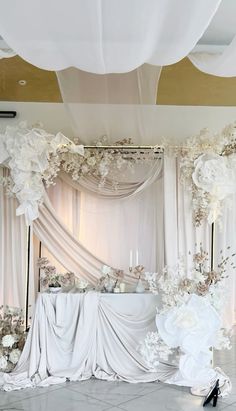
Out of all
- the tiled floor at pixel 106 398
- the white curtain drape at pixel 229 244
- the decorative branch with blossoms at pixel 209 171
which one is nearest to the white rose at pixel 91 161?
the decorative branch with blossoms at pixel 209 171

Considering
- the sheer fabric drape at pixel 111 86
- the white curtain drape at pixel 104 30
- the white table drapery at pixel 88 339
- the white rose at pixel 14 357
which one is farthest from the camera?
the white rose at pixel 14 357

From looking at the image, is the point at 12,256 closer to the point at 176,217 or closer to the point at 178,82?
the point at 176,217

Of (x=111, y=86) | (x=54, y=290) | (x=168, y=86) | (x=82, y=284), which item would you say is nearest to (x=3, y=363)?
(x=54, y=290)

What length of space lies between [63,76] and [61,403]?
8.06 feet

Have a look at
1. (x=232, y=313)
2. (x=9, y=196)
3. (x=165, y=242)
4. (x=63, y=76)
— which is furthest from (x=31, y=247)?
(x=232, y=313)

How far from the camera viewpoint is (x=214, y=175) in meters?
4.27

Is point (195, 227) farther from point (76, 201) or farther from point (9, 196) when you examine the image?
point (9, 196)

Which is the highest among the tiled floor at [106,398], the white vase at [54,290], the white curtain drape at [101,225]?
the white curtain drape at [101,225]

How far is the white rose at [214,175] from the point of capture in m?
4.27

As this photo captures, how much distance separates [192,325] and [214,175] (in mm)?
1527

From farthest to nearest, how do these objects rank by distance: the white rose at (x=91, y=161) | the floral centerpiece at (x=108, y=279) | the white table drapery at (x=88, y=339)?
the white rose at (x=91, y=161), the floral centerpiece at (x=108, y=279), the white table drapery at (x=88, y=339)

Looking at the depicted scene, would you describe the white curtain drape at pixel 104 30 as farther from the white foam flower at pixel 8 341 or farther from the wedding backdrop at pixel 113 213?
the white foam flower at pixel 8 341

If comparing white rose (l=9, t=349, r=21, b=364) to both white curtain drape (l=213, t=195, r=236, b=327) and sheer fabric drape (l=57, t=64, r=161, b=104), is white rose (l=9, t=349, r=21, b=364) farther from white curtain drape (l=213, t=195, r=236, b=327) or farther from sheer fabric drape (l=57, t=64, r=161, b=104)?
white curtain drape (l=213, t=195, r=236, b=327)

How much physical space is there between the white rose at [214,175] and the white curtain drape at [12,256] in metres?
1.99
